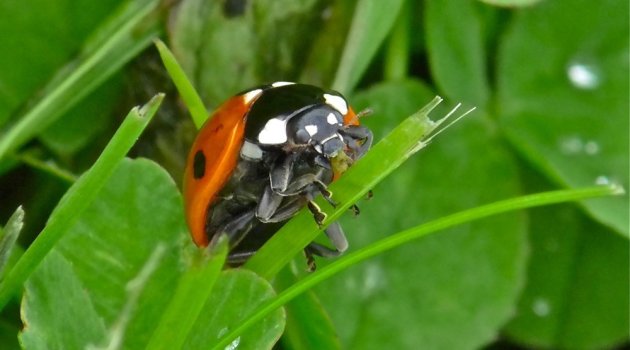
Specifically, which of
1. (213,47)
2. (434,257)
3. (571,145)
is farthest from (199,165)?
(571,145)

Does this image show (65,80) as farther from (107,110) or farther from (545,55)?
(545,55)

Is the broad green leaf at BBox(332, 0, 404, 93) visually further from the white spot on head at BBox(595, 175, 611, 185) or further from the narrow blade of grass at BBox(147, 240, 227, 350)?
the narrow blade of grass at BBox(147, 240, 227, 350)

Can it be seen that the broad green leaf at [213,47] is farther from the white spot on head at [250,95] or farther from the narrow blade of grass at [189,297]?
the narrow blade of grass at [189,297]

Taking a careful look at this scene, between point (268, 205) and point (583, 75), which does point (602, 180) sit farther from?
point (268, 205)

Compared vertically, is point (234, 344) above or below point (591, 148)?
above

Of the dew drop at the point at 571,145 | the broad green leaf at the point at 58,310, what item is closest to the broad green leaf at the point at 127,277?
the broad green leaf at the point at 58,310

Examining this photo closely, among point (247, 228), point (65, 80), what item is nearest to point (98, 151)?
point (65, 80)
